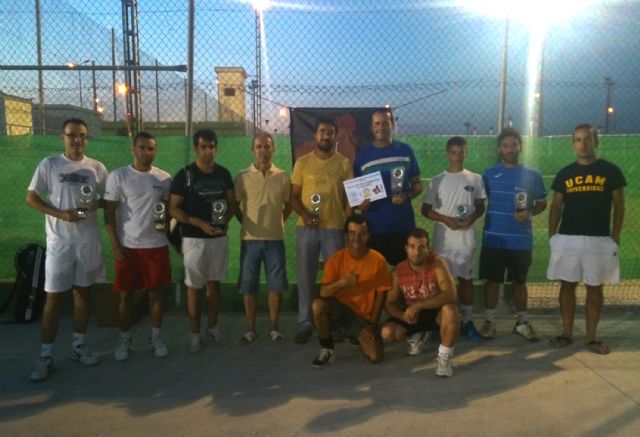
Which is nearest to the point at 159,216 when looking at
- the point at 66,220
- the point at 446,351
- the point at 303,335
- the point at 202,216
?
the point at 202,216

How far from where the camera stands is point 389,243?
4688 millimetres

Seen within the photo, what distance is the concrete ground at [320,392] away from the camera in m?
3.19

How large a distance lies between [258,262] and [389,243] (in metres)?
1.16

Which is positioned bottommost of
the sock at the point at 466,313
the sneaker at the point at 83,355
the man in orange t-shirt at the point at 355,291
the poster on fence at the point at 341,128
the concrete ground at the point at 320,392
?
the concrete ground at the point at 320,392

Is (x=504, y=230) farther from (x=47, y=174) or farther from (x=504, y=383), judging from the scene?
(x=47, y=174)

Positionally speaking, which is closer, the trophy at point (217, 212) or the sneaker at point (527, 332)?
the trophy at point (217, 212)

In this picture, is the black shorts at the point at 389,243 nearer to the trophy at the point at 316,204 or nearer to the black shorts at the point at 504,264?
the trophy at the point at 316,204

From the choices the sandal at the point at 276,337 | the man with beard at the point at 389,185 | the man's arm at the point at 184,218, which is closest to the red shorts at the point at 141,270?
the man's arm at the point at 184,218

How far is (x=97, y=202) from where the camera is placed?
4.20 meters

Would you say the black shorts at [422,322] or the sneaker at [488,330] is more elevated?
the black shorts at [422,322]

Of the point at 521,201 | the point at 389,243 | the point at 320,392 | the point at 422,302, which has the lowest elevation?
the point at 320,392

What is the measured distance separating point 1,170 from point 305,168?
3376 millimetres

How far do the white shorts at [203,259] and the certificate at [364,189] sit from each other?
1.13 m

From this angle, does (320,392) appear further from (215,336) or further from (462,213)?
(462,213)
